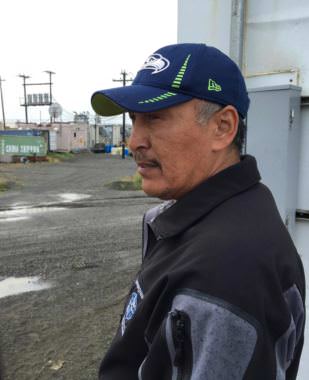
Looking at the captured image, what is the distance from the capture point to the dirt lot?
14.4 feet

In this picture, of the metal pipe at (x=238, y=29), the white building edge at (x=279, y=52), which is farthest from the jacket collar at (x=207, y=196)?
the metal pipe at (x=238, y=29)

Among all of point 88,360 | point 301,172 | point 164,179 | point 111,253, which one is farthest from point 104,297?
point 164,179

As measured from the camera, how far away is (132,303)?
1.42 m

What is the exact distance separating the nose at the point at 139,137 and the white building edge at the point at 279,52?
3.90 feet


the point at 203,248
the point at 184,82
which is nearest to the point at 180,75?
the point at 184,82

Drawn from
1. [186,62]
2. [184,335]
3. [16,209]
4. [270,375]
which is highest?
[186,62]

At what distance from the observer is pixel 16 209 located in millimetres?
14141

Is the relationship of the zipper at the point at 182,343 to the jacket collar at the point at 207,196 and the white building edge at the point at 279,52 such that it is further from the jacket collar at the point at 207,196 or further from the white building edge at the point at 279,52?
the white building edge at the point at 279,52

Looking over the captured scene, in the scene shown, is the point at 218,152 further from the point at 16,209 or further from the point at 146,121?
the point at 16,209

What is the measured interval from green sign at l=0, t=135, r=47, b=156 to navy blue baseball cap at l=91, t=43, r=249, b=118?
35917mm

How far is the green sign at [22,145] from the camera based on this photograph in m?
35.6

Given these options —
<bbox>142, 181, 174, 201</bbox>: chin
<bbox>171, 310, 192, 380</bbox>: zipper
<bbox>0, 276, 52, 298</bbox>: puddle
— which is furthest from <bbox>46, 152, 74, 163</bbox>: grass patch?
<bbox>171, 310, 192, 380</bbox>: zipper

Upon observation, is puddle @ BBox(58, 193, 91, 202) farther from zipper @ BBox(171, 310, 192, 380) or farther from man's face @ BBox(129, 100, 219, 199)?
zipper @ BBox(171, 310, 192, 380)

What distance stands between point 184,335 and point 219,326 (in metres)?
0.09
